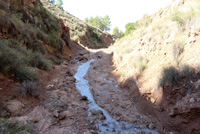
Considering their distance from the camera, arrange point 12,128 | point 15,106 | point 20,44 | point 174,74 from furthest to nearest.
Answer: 1. point 20,44
2. point 174,74
3. point 15,106
4. point 12,128

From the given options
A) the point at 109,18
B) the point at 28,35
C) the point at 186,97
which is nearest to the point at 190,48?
the point at 186,97

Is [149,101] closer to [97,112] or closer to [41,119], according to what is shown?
[97,112]

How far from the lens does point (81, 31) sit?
104 ft

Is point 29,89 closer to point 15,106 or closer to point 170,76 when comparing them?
point 15,106

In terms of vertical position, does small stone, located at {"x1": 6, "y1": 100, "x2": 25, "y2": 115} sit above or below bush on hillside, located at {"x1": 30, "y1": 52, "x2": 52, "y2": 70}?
below

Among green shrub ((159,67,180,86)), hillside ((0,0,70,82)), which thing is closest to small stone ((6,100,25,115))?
hillside ((0,0,70,82))

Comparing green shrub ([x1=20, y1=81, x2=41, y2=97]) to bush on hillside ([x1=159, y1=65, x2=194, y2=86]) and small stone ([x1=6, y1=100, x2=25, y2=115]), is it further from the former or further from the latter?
bush on hillside ([x1=159, y1=65, x2=194, y2=86])

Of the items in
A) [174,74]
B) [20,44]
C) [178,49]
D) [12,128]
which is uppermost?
[20,44]

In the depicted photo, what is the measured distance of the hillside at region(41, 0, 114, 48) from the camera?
28.8 metres

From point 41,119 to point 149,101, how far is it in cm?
367

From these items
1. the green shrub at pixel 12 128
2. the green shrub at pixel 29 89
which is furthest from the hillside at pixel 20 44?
the green shrub at pixel 12 128

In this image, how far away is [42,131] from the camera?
3.25m

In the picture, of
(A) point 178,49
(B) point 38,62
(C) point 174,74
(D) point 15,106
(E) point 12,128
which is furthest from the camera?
(B) point 38,62

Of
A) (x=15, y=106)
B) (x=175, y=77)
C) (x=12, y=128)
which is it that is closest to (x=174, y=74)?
(x=175, y=77)
